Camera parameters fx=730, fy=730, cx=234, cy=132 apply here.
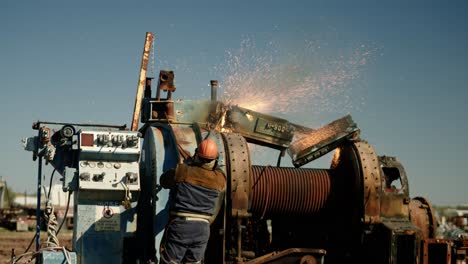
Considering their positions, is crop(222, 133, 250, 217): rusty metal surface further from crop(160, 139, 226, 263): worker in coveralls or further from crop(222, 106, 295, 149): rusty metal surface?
crop(222, 106, 295, 149): rusty metal surface

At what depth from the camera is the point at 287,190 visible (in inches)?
386

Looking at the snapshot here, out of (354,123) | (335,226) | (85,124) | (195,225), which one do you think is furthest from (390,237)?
(85,124)

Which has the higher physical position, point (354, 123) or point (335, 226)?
point (354, 123)

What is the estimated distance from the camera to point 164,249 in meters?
8.27

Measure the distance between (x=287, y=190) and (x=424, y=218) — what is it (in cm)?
209

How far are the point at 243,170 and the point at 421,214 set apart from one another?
9.32ft

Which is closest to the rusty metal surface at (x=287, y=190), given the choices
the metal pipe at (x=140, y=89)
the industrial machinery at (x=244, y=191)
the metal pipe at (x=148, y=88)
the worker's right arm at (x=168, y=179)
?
the industrial machinery at (x=244, y=191)

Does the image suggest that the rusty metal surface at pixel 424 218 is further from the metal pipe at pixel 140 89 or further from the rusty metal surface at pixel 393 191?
the metal pipe at pixel 140 89

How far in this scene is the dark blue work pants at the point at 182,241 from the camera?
8.21m

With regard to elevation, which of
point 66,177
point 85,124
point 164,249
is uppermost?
point 85,124

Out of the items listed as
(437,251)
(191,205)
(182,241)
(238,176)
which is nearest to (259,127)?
(238,176)

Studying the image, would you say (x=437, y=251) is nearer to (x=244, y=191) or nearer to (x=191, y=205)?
(x=244, y=191)

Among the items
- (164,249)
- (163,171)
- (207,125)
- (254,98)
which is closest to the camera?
(164,249)

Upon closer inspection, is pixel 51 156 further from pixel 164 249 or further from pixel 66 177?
pixel 164 249
